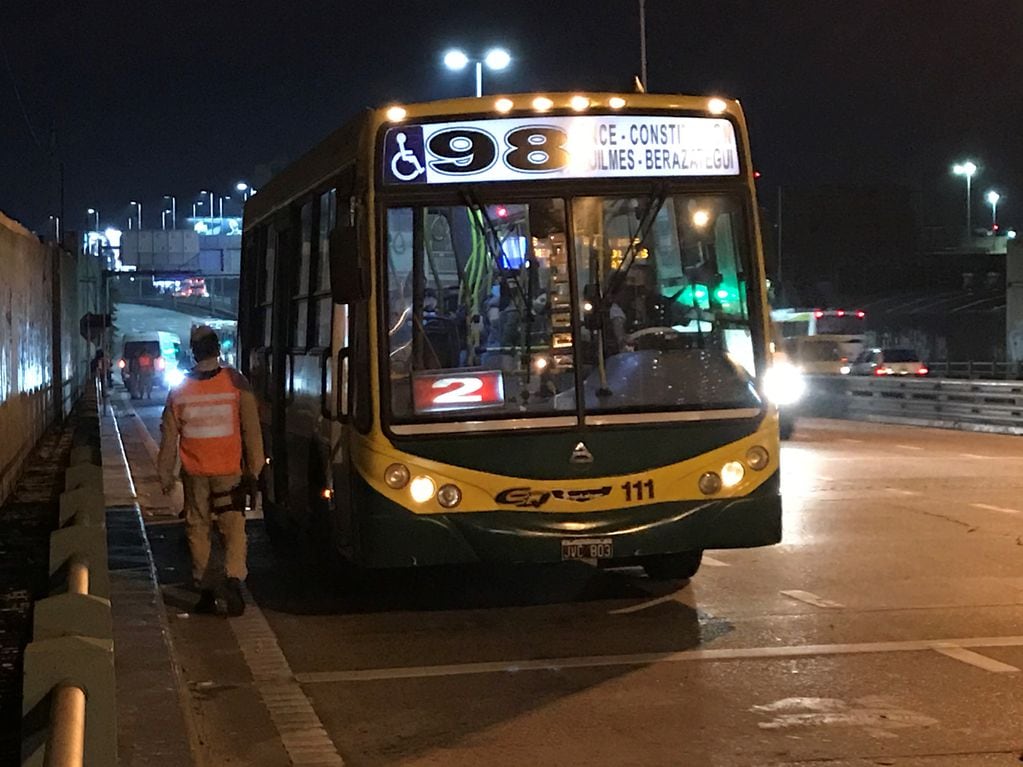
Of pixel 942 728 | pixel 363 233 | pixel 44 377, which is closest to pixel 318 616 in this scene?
pixel 363 233

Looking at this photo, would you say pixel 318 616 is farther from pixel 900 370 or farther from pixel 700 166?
pixel 900 370

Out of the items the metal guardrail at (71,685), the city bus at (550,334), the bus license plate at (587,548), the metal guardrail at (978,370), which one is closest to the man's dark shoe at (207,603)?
the city bus at (550,334)

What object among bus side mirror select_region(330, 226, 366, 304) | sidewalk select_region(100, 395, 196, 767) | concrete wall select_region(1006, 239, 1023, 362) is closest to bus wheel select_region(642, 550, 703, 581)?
bus side mirror select_region(330, 226, 366, 304)

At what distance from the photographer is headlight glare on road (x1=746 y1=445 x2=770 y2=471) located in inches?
384

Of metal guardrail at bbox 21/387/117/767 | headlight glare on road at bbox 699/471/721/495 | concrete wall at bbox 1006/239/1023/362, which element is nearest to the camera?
metal guardrail at bbox 21/387/117/767

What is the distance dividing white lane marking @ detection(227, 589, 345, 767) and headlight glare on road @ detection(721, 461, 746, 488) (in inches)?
114

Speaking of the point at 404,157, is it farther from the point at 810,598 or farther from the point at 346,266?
the point at 810,598

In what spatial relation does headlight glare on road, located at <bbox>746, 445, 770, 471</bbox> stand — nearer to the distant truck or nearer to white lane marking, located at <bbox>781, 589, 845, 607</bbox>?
white lane marking, located at <bbox>781, 589, 845, 607</bbox>

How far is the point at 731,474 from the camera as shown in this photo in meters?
9.72

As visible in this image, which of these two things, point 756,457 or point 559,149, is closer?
point 559,149

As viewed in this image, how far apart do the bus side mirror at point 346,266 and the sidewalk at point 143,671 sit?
2065 mm

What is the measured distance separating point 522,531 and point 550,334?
1193 mm

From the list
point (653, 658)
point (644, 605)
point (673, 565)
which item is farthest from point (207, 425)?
point (673, 565)

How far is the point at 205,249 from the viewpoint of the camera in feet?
266
